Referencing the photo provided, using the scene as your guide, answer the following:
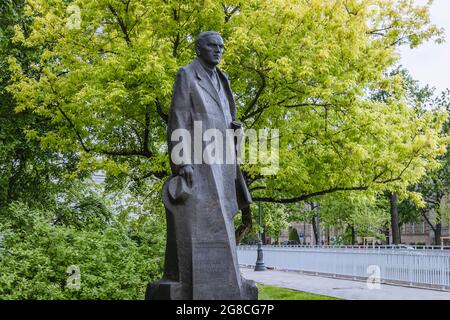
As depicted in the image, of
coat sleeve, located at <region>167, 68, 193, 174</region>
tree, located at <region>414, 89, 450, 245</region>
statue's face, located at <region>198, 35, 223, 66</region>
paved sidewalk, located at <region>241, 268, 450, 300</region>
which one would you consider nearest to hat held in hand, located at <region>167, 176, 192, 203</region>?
coat sleeve, located at <region>167, 68, 193, 174</region>

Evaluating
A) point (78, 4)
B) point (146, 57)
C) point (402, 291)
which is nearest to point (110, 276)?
point (146, 57)

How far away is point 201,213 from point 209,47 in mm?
2162

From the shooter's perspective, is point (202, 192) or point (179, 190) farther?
point (202, 192)

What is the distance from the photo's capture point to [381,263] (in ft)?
75.3

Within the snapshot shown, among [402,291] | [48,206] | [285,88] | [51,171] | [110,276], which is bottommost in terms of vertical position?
[402,291]

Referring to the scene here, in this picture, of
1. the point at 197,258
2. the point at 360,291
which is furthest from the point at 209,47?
the point at 360,291

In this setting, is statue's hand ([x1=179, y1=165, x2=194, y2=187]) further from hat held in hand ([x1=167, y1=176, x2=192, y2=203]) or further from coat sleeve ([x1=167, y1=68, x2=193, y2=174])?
coat sleeve ([x1=167, y1=68, x2=193, y2=174])

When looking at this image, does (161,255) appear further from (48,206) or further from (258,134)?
(48,206)

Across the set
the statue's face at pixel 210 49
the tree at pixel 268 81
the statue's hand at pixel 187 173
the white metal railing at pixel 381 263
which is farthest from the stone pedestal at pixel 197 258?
the white metal railing at pixel 381 263

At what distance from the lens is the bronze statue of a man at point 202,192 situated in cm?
665

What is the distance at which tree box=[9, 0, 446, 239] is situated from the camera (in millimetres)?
12719

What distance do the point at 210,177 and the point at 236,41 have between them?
605cm

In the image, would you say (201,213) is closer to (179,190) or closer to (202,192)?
(202,192)

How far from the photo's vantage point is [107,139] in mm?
15398
